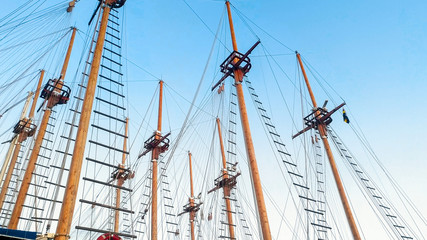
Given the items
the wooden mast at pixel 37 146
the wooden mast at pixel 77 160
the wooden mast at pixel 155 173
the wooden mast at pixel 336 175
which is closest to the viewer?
the wooden mast at pixel 77 160

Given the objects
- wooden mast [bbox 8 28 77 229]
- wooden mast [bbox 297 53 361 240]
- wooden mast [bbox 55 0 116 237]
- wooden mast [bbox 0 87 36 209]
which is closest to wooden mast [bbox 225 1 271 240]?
wooden mast [bbox 55 0 116 237]

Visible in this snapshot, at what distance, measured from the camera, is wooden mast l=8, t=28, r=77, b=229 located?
15.7 metres

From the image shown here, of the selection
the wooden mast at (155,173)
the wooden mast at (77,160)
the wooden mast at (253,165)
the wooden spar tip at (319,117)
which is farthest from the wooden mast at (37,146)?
the wooden spar tip at (319,117)

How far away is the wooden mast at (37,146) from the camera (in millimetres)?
15719

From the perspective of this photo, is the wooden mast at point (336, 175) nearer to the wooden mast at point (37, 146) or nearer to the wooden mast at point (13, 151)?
the wooden mast at point (37, 146)

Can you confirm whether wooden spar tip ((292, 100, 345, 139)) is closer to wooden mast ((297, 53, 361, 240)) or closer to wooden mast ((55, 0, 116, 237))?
wooden mast ((297, 53, 361, 240))

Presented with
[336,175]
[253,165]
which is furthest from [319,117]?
[253,165]

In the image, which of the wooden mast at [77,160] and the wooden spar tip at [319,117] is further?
the wooden spar tip at [319,117]

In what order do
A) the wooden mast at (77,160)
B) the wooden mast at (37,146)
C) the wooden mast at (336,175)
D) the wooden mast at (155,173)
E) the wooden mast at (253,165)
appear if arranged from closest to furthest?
the wooden mast at (77,160)
the wooden mast at (253,165)
the wooden mast at (37,146)
the wooden mast at (336,175)
the wooden mast at (155,173)

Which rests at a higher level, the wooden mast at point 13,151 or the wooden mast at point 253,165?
the wooden mast at point 13,151

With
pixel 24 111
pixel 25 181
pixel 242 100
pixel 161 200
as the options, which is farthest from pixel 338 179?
pixel 24 111

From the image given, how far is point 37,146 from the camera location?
1753cm

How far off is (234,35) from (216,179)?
54.0 feet

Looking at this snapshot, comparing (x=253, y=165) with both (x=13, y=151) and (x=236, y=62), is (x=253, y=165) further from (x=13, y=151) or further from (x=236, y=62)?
(x=13, y=151)
